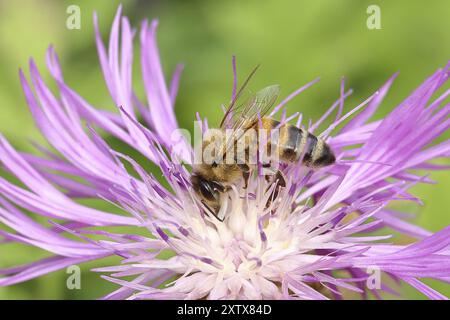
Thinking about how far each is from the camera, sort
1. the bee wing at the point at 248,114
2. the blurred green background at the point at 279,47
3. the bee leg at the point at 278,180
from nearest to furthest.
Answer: the bee wing at the point at 248,114
the bee leg at the point at 278,180
the blurred green background at the point at 279,47

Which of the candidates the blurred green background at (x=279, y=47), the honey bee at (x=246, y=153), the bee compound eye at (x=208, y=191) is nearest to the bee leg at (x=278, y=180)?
the honey bee at (x=246, y=153)

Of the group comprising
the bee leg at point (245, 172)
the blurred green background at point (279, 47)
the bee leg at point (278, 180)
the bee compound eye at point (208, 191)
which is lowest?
the bee compound eye at point (208, 191)

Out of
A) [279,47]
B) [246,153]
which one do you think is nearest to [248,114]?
[246,153]

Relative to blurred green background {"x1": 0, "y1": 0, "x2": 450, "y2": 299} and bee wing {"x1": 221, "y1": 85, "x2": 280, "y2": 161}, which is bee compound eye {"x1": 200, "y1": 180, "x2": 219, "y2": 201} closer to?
bee wing {"x1": 221, "y1": 85, "x2": 280, "y2": 161}

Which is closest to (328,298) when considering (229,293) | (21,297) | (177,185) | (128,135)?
(229,293)

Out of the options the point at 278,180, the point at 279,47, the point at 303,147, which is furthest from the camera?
the point at 279,47

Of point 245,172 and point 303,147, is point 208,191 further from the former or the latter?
point 303,147

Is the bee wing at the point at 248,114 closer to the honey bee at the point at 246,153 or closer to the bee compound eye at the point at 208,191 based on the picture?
the honey bee at the point at 246,153

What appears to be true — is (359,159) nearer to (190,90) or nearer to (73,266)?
(73,266)
